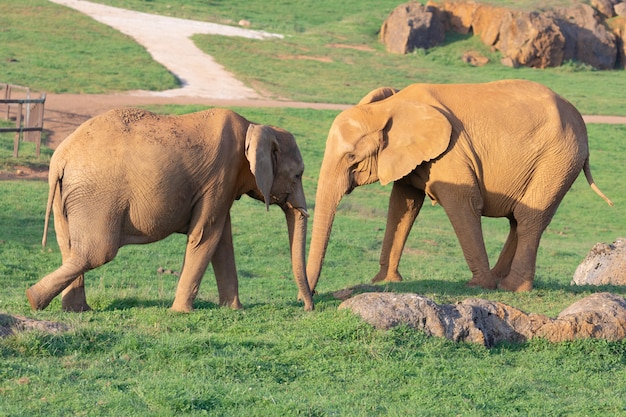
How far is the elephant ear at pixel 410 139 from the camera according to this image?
1349 cm

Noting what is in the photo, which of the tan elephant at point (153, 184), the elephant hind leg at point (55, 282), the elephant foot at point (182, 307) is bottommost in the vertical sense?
the elephant foot at point (182, 307)

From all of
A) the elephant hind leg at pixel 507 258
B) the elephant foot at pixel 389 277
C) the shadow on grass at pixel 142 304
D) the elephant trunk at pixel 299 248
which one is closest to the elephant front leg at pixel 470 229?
the elephant hind leg at pixel 507 258

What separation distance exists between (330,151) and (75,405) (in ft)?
22.0

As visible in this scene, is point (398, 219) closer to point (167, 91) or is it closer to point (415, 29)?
point (167, 91)

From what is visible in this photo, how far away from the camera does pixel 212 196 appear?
11125 mm

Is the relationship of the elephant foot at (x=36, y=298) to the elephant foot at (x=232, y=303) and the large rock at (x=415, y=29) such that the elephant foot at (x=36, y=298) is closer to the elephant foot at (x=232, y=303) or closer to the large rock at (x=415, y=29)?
the elephant foot at (x=232, y=303)

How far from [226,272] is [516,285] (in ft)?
13.5

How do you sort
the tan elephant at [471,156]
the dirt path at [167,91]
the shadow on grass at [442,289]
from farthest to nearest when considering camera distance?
the dirt path at [167,91] → the tan elephant at [471,156] → the shadow on grass at [442,289]

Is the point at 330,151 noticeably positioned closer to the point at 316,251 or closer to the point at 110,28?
the point at 316,251

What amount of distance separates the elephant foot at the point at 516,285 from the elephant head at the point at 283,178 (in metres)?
3.19

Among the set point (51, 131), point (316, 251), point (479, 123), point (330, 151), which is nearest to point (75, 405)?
point (316, 251)

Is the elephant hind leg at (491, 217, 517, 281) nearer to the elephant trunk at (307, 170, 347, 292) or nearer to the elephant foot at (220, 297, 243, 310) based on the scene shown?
the elephant trunk at (307, 170, 347, 292)

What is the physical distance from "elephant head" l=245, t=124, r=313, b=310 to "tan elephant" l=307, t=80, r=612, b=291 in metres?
1.43

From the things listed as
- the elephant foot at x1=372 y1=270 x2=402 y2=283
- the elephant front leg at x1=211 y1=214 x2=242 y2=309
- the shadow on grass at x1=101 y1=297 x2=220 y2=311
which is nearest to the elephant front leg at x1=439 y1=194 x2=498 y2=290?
the elephant foot at x1=372 y1=270 x2=402 y2=283
